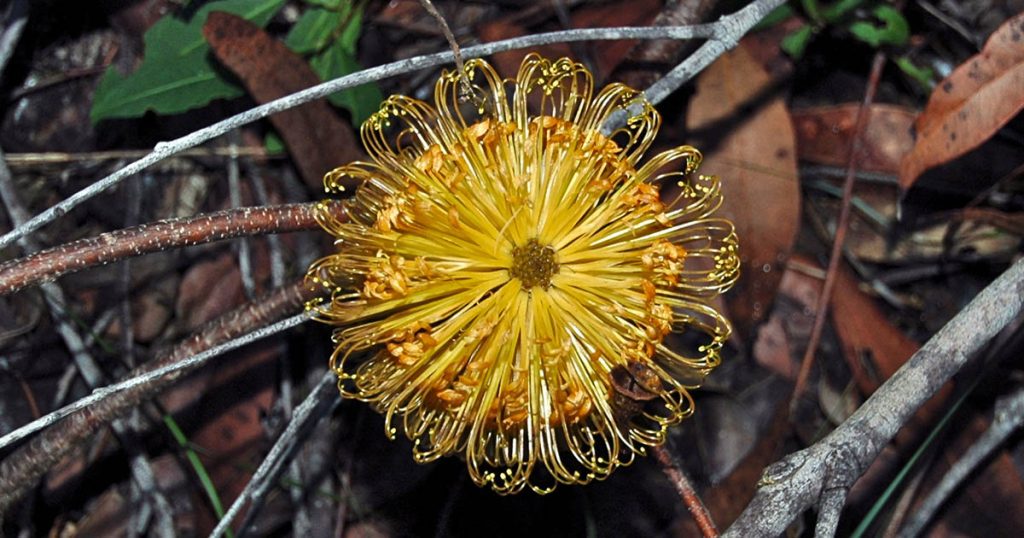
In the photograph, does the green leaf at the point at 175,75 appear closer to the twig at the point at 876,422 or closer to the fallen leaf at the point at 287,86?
the fallen leaf at the point at 287,86

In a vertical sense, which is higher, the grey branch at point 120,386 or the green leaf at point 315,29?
the green leaf at point 315,29

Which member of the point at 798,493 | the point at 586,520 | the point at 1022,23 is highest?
the point at 1022,23

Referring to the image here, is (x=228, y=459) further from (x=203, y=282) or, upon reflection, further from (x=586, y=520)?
(x=586, y=520)

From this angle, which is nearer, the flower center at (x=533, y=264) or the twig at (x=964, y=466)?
the flower center at (x=533, y=264)

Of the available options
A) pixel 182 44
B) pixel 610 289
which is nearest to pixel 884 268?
pixel 610 289

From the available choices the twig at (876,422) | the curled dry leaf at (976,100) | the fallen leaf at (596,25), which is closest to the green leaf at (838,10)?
the curled dry leaf at (976,100)

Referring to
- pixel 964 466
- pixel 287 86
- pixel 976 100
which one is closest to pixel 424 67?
pixel 287 86
